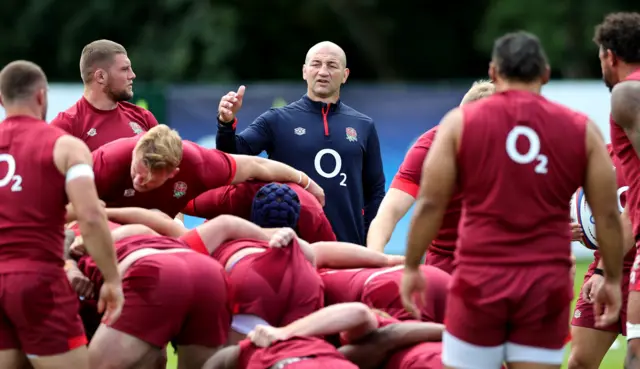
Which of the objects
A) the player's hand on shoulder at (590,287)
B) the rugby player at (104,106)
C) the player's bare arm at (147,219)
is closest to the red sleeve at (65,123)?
the rugby player at (104,106)

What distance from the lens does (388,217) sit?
7.84 m

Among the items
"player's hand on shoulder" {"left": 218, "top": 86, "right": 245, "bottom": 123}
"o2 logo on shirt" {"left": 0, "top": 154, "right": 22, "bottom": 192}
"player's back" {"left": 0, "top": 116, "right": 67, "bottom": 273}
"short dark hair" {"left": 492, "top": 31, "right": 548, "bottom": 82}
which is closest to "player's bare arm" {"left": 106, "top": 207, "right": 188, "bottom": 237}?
"player's back" {"left": 0, "top": 116, "right": 67, "bottom": 273}

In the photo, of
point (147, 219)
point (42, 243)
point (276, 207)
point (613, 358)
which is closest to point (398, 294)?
point (276, 207)

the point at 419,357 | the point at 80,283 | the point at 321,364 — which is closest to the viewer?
the point at 321,364

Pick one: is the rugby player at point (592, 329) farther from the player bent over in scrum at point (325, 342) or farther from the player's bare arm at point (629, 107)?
the player bent over in scrum at point (325, 342)

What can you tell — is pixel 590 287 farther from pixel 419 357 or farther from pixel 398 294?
pixel 419 357

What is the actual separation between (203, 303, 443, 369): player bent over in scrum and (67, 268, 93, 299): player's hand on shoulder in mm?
822

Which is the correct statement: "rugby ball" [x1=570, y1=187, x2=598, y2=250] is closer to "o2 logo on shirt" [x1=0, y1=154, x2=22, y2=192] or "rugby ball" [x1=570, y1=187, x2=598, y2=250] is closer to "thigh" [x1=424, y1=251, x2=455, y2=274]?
"thigh" [x1=424, y1=251, x2=455, y2=274]

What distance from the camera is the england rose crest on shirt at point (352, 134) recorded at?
9.32m

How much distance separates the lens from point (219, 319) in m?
6.47

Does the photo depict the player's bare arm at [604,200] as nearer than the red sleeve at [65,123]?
Yes

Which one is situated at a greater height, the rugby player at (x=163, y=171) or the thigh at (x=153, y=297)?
the rugby player at (x=163, y=171)

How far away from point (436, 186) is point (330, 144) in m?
Answer: 3.78

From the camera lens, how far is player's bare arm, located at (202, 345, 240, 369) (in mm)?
6188
